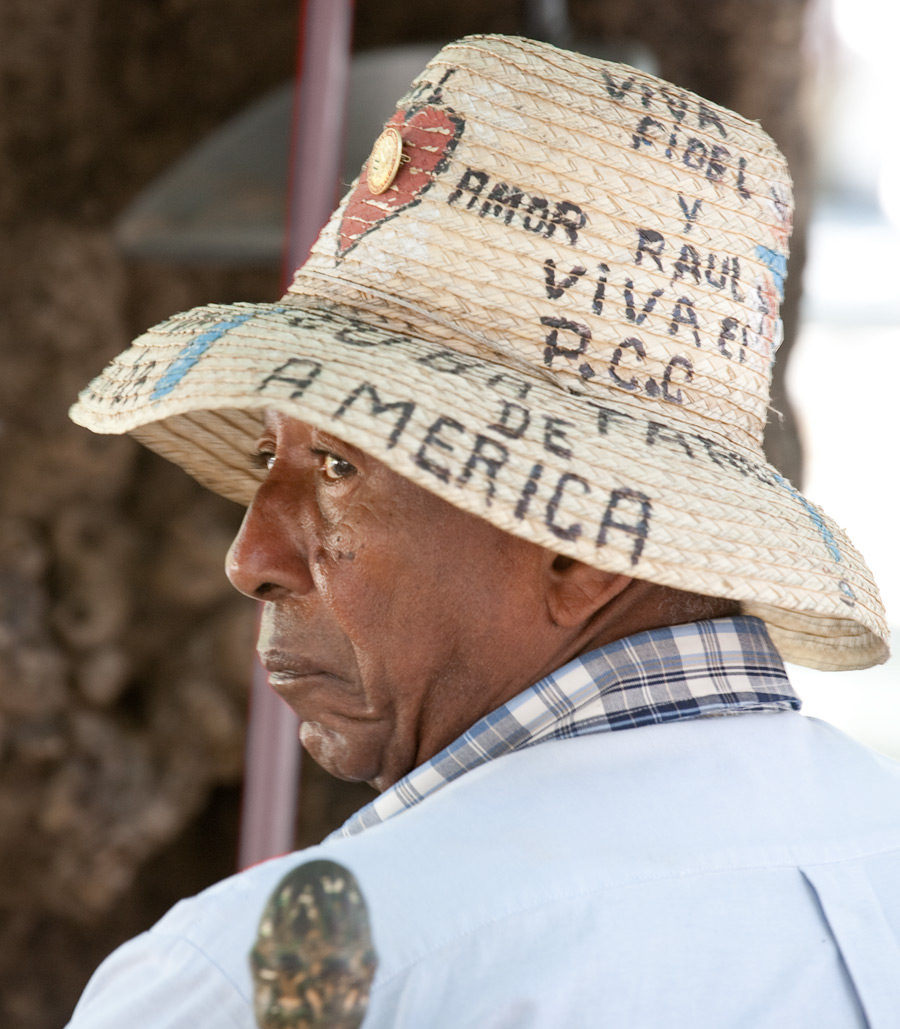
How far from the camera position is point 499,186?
43.1 inches

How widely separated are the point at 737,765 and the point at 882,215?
2.58m

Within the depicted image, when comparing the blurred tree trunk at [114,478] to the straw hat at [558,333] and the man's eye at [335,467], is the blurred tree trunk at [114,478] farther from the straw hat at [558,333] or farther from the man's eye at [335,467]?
the man's eye at [335,467]

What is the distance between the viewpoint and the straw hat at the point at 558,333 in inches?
36.7

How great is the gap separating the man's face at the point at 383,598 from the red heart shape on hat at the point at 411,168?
0.21 m

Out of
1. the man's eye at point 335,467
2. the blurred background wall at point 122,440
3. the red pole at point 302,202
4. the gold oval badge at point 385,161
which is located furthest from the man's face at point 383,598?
the blurred background wall at point 122,440

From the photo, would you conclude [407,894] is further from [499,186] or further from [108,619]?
[108,619]

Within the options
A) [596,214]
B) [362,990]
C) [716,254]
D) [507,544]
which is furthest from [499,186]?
[362,990]

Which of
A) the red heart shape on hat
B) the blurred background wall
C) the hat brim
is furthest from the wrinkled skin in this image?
the blurred background wall

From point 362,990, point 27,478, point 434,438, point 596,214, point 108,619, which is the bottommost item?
point 108,619

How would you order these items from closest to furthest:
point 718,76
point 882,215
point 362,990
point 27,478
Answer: point 362,990, point 27,478, point 718,76, point 882,215

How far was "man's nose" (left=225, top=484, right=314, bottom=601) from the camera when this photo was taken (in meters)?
1.10

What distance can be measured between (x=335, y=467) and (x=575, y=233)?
1.04ft

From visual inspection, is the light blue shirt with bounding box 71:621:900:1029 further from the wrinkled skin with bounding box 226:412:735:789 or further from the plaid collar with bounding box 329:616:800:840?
the wrinkled skin with bounding box 226:412:735:789

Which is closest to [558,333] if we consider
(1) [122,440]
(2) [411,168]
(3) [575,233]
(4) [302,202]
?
(3) [575,233]
